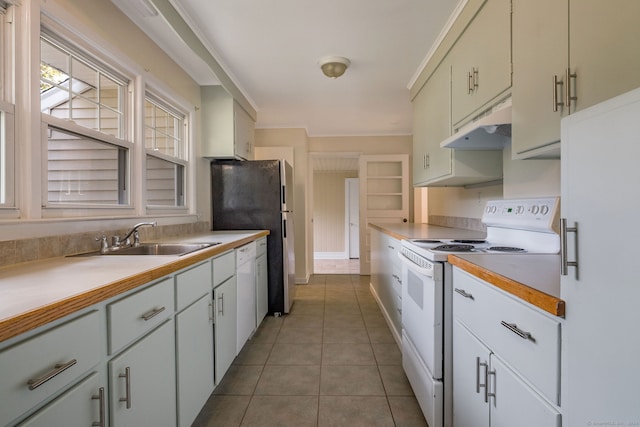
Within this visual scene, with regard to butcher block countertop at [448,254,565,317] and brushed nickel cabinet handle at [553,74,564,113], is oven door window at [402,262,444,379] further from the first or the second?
brushed nickel cabinet handle at [553,74,564,113]

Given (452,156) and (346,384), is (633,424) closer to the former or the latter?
(346,384)

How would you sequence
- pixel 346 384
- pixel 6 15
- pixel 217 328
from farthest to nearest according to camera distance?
pixel 346 384 < pixel 217 328 < pixel 6 15

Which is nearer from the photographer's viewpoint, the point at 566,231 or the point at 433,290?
the point at 566,231

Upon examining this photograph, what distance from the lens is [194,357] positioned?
1526mm

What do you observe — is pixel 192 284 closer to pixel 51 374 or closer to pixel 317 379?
pixel 51 374

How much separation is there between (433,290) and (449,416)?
58cm

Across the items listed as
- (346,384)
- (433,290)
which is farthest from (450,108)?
(346,384)

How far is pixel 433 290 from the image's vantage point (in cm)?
151

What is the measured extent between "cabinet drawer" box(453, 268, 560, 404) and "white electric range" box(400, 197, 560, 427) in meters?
0.20

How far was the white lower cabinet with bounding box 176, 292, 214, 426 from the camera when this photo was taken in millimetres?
1380

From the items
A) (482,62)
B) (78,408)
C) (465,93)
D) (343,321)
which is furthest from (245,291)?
(482,62)

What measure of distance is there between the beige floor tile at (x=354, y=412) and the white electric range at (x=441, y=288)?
0.72 ft

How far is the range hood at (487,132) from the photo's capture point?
1.53 meters

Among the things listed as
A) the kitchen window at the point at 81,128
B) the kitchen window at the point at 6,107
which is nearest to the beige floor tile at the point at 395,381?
the kitchen window at the point at 81,128
